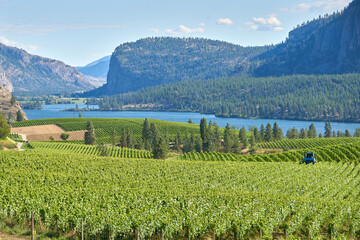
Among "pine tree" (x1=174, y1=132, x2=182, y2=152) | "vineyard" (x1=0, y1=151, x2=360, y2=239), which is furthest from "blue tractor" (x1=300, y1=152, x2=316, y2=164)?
"pine tree" (x1=174, y1=132, x2=182, y2=152)

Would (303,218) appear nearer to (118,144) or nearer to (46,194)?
(46,194)

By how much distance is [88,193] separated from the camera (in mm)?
38625

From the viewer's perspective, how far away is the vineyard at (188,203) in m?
28.2

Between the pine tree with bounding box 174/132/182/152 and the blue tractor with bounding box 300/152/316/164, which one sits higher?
the blue tractor with bounding box 300/152/316/164

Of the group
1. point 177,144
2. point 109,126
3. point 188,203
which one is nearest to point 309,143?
point 177,144

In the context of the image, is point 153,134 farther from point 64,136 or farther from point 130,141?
point 64,136

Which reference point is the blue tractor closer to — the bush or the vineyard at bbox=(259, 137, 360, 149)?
the vineyard at bbox=(259, 137, 360, 149)

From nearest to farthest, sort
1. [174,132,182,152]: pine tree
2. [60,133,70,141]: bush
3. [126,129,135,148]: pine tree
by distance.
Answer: [126,129,135,148]: pine tree < [174,132,182,152]: pine tree < [60,133,70,141]: bush

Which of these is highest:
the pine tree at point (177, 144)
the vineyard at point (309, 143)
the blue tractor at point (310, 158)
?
the blue tractor at point (310, 158)

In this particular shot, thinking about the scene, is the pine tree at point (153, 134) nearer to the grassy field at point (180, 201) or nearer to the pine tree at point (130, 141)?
the pine tree at point (130, 141)

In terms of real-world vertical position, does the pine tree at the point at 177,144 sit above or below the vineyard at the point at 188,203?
below

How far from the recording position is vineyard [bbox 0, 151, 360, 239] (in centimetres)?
2816

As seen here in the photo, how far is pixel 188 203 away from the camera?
35.6 meters

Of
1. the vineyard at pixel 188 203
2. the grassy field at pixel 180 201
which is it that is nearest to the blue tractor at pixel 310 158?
the grassy field at pixel 180 201
